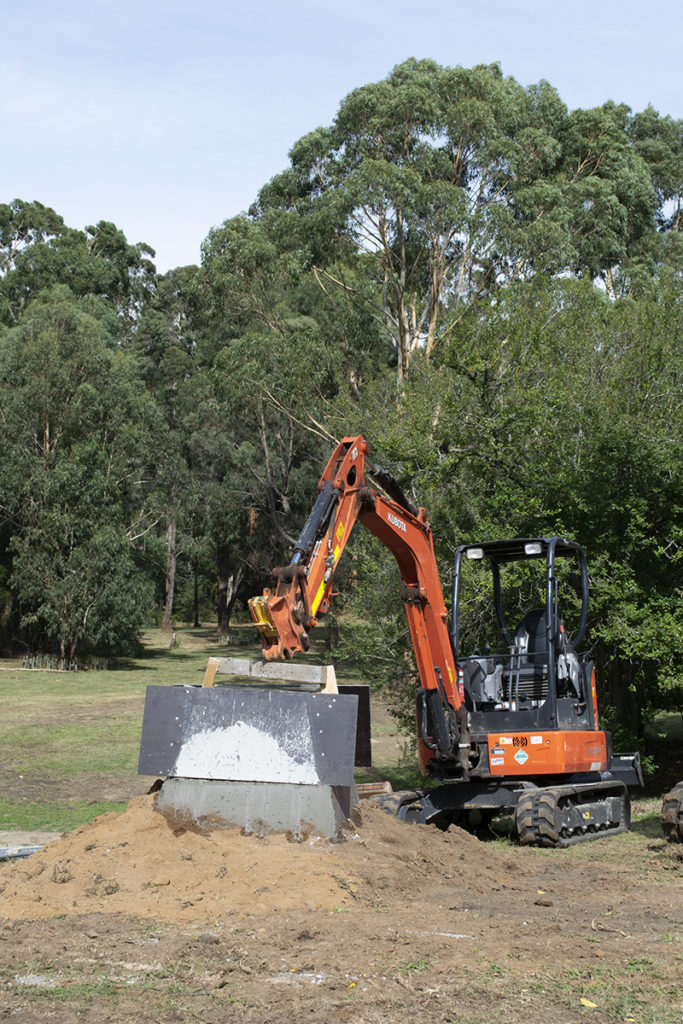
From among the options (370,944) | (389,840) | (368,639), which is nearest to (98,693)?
(368,639)

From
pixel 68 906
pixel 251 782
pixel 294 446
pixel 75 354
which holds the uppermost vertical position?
pixel 75 354

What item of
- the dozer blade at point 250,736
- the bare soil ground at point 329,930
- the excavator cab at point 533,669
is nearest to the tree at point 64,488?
the excavator cab at point 533,669

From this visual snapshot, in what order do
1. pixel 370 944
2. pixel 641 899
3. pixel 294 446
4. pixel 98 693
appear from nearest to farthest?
pixel 370 944 → pixel 641 899 → pixel 98 693 → pixel 294 446

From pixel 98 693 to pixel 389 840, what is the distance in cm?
2164

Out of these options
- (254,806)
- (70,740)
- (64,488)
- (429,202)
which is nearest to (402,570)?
(254,806)

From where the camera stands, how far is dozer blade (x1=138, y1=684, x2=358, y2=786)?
316 inches

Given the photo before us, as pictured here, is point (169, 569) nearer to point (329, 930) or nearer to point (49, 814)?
point (49, 814)

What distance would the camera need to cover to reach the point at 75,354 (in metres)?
37.4

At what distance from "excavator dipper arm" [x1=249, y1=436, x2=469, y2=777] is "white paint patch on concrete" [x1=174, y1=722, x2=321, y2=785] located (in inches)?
29.1

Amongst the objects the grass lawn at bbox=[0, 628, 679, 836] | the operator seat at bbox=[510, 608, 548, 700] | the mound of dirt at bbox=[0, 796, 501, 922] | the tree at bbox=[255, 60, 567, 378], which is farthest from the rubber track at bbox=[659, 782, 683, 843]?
the tree at bbox=[255, 60, 567, 378]

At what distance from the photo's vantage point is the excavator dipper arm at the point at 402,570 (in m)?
8.62

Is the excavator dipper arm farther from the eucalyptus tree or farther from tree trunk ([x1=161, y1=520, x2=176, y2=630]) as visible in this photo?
the eucalyptus tree

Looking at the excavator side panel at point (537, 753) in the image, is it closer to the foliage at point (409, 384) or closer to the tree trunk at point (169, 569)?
the foliage at point (409, 384)

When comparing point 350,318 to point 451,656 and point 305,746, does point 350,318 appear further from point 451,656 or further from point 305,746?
point 305,746
